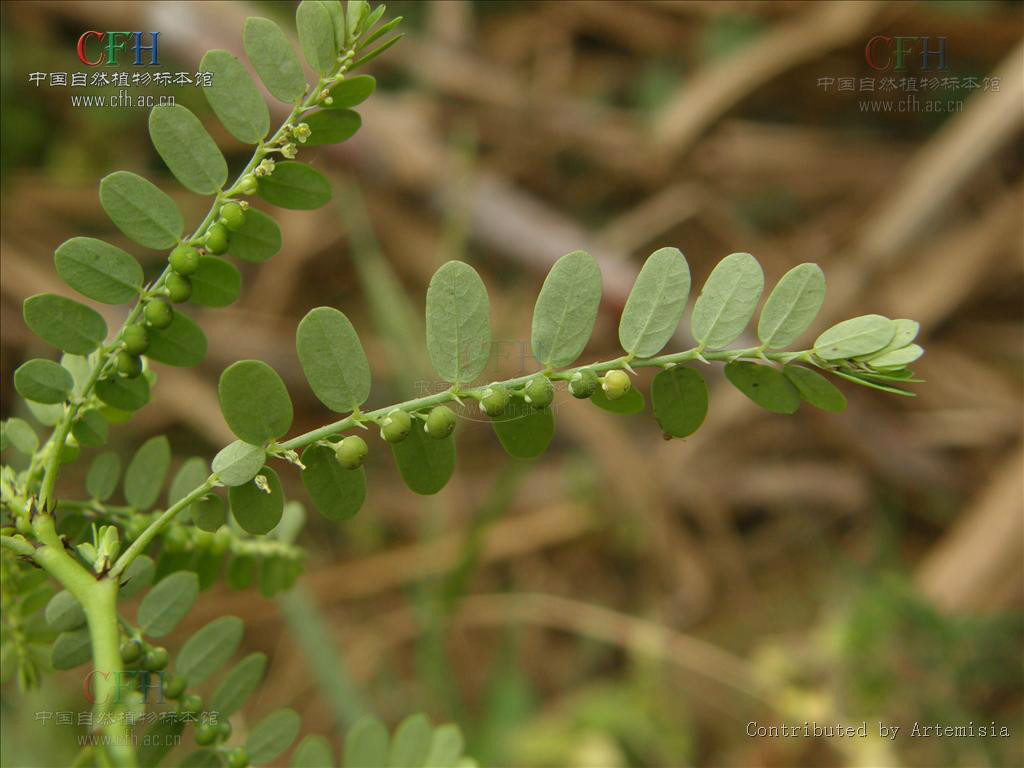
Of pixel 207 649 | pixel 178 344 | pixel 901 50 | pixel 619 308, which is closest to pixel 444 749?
pixel 207 649

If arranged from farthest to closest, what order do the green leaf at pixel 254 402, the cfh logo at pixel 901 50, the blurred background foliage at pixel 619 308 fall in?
the cfh logo at pixel 901 50 → the blurred background foliage at pixel 619 308 → the green leaf at pixel 254 402

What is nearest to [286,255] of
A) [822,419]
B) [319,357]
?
[822,419]

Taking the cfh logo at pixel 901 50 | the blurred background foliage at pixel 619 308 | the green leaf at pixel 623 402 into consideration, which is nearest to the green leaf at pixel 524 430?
the green leaf at pixel 623 402

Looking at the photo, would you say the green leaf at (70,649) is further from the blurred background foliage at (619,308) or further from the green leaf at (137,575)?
the blurred background foliage at (619,308)

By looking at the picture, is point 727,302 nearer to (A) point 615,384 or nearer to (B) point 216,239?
(A) point 615,384

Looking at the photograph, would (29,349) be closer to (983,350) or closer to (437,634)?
(437,634)

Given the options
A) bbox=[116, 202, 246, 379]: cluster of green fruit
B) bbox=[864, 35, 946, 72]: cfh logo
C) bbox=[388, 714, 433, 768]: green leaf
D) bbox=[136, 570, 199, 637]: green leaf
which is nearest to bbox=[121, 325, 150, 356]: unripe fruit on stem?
bbox=[116, 202, 246, 379]: cluster of green fruit
